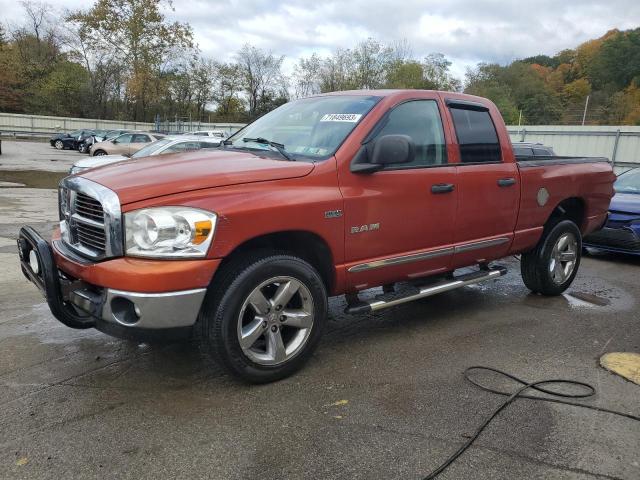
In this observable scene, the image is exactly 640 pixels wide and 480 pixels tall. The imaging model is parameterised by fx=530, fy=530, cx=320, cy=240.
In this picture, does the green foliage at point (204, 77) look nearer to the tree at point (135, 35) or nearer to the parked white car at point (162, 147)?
the tree at point (135, 35)

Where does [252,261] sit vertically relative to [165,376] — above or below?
above

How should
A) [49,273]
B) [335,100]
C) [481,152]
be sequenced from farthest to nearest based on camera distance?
[481,152]
[335,100]
[49,273]

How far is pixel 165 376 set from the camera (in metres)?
3.61

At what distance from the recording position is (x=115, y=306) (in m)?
3.02

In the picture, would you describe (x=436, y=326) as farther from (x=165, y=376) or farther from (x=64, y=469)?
(x=64, y=469)

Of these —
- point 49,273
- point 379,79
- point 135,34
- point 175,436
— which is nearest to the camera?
point 175,436

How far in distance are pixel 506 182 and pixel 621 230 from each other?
12.7ft

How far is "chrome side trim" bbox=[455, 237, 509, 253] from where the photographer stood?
4566 mm

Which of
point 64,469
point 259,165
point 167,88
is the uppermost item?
point 167,88

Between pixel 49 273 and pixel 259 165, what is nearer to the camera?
pixel 49 273

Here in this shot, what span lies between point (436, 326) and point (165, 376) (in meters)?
2.42

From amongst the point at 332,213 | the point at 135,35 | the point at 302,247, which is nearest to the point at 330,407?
the point at 302,247

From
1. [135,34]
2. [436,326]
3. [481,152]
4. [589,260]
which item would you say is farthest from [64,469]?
[135,34]

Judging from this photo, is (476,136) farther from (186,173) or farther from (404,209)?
(186,173)
